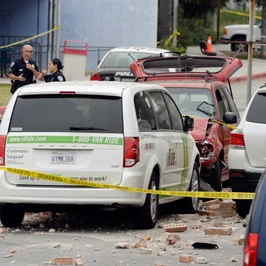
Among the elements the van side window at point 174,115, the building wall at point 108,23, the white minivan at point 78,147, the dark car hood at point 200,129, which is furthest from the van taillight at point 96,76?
the white minivan at point 78,147

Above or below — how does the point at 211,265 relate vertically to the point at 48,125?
below

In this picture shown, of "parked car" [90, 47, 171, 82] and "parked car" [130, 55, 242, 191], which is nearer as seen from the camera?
"parked car" [130, 55, 242, 191]

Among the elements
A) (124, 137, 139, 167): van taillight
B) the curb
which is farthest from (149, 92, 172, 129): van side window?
the curb

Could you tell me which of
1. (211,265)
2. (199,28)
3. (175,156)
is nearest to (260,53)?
(199,28)

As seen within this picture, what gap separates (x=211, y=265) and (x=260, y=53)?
40171 millimetres

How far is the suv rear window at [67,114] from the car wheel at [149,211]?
83 cm

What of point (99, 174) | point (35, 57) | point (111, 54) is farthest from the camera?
point (35, 57)

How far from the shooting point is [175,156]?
11.8m

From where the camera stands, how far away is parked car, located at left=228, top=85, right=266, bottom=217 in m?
11.3

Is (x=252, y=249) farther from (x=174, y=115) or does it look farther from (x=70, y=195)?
(x=174, y=115)

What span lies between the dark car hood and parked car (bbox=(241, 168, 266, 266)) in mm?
7961

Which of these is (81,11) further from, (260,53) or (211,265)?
(211,265)

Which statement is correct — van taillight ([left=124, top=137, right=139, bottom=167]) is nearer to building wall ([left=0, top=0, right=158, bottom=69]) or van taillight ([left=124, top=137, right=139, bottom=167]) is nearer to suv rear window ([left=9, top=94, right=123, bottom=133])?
suv rear window ([left=9, top=94, right=123, bottom=133])

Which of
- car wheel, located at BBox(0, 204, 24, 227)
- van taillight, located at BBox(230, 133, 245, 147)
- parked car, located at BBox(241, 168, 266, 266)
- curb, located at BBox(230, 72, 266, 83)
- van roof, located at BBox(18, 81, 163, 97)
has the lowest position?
curb, located at BBox(230, 72, 266, 83)
